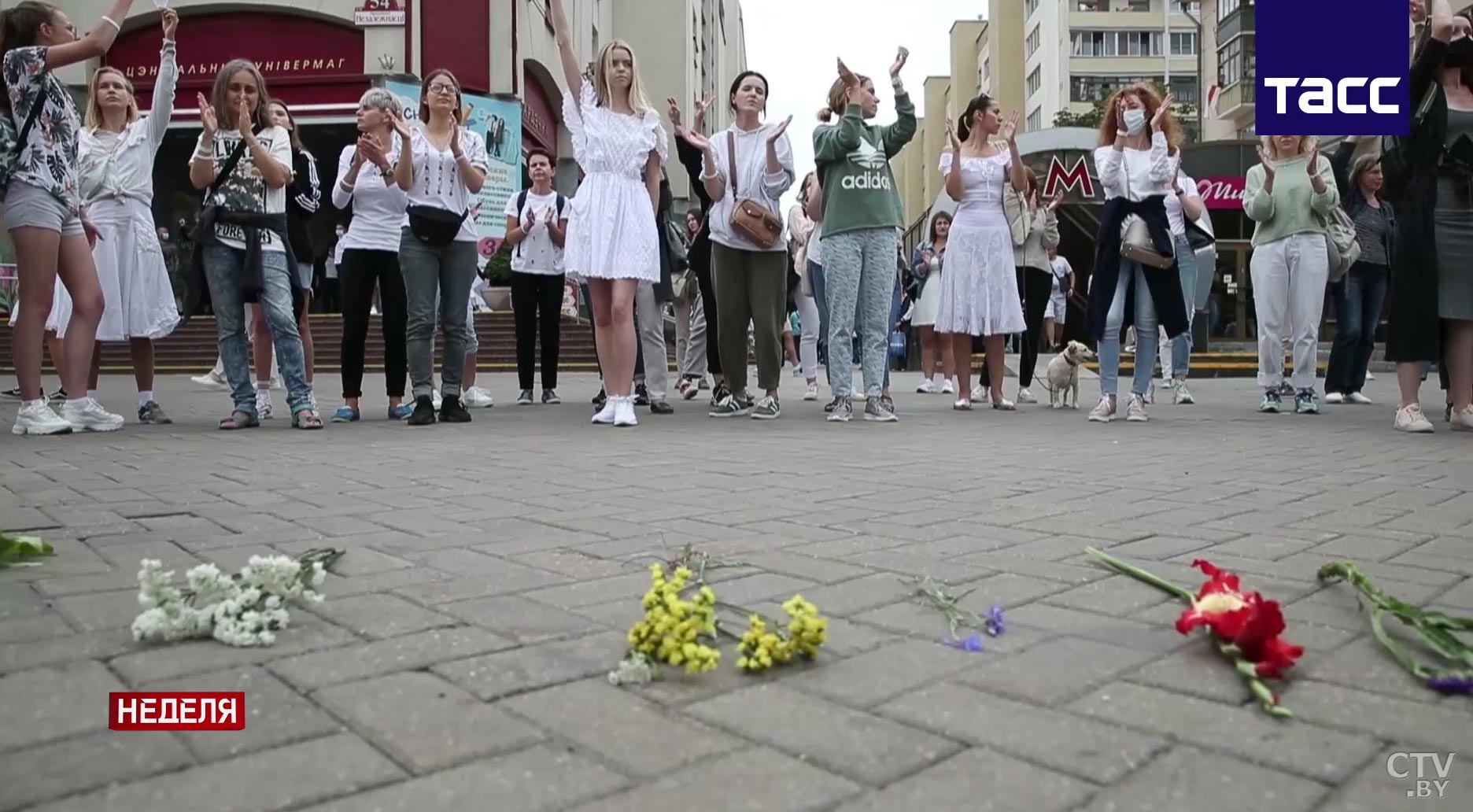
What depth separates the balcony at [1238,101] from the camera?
4225 centimetres

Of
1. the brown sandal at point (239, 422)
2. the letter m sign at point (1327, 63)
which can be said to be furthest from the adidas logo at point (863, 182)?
the letter m sign at point (1327, 63)

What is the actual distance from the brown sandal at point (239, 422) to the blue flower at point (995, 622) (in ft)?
18.2

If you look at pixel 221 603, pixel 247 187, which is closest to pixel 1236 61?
pixel 247 187

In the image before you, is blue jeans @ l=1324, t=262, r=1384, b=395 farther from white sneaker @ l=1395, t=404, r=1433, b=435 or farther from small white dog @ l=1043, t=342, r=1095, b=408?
white sneaker @ l=1395, t=404, r=1433, b=435

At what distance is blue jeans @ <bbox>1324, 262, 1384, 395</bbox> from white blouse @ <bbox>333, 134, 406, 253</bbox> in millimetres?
7203

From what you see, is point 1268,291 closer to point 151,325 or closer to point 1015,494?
point 1015,494

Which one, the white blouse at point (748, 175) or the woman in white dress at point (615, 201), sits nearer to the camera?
the woman in white dress at point (615, 201)

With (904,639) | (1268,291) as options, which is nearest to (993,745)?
(904,639)

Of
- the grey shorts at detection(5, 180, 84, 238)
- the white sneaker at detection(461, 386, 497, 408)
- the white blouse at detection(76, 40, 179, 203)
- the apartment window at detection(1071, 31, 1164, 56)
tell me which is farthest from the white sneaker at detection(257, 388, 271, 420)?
the apartment window at detection(1071, 31, 1164, 56)

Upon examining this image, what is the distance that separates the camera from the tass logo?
10.5 meters

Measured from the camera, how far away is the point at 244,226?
21.9 feet

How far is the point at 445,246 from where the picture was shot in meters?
7.23

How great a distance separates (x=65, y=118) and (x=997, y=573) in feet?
18.7

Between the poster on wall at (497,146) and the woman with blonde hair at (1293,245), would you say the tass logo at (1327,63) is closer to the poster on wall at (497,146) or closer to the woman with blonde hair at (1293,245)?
the woman with blonde hair at (1293,245)
